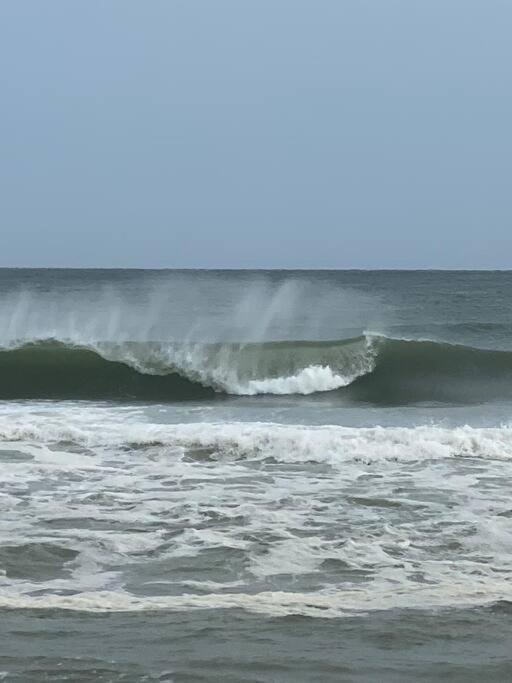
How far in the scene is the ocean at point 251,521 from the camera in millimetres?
4871

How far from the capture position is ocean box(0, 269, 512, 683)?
16.0 ft

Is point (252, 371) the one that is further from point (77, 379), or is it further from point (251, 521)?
point (251, 521)

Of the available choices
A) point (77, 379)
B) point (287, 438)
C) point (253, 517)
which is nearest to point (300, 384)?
point (77, 379)

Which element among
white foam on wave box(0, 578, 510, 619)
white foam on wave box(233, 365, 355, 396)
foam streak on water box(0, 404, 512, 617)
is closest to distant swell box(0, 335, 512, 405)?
white foam on wave box(233, 365, 355, 396)

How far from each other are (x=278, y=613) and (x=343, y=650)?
0.64 meters

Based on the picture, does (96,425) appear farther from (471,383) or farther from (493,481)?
(471,383)

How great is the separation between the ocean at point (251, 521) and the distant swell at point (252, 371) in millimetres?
67

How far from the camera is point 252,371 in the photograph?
18750 mm

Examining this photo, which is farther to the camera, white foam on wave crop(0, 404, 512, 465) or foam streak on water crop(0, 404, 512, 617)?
white foam on wave crop(0, 404, 512, 465)

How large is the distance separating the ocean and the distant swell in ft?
0.22

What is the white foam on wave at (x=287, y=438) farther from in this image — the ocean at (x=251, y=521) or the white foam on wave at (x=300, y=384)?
the white foam on wave at (x=300, y=384)

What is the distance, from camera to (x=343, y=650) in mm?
4859

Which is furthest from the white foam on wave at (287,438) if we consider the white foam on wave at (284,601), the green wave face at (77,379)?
the white foam on wave at (284,601)

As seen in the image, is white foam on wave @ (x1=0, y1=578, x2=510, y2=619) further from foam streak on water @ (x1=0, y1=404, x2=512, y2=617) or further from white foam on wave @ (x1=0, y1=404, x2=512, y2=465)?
white foam on wave @ (x1=0, y1=404, x2=512, y2=465)
